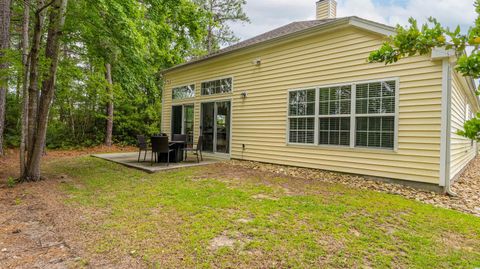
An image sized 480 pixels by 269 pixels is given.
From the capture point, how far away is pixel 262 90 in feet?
26.1

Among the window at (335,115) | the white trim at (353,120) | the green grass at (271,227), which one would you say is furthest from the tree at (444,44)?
the window at (335,115)

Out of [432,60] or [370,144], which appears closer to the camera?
[432,60]

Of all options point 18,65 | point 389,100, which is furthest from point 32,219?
point 389,100

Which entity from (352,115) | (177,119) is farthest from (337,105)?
(177,119)

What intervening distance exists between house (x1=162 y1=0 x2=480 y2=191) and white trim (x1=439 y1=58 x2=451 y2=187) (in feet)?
0.05

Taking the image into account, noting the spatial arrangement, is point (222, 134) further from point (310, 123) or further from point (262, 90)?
point (310, 123)

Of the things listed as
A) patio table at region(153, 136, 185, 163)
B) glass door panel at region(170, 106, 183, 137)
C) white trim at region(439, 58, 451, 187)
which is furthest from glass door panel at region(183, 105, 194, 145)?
white trim at region(439, 58, 451, 187)

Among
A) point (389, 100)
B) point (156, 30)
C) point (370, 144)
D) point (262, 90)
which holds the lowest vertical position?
point (370, 144)

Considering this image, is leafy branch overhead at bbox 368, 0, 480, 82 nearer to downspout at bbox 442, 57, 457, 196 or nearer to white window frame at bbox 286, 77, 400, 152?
downspout at bbox 442, 57, 457, 196

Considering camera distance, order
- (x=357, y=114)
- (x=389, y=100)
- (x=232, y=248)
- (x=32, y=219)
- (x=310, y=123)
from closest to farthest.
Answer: (x=232, y=248) → (x=32, y=219) → (x=389, y=100) → (x=357, y=114) → (x=310, y=123)

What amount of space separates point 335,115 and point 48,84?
6.48 m

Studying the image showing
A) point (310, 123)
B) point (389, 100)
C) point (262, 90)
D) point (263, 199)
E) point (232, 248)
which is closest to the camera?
point (232, 248)

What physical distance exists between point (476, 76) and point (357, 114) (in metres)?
4.62

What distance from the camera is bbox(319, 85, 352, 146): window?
6.07m
